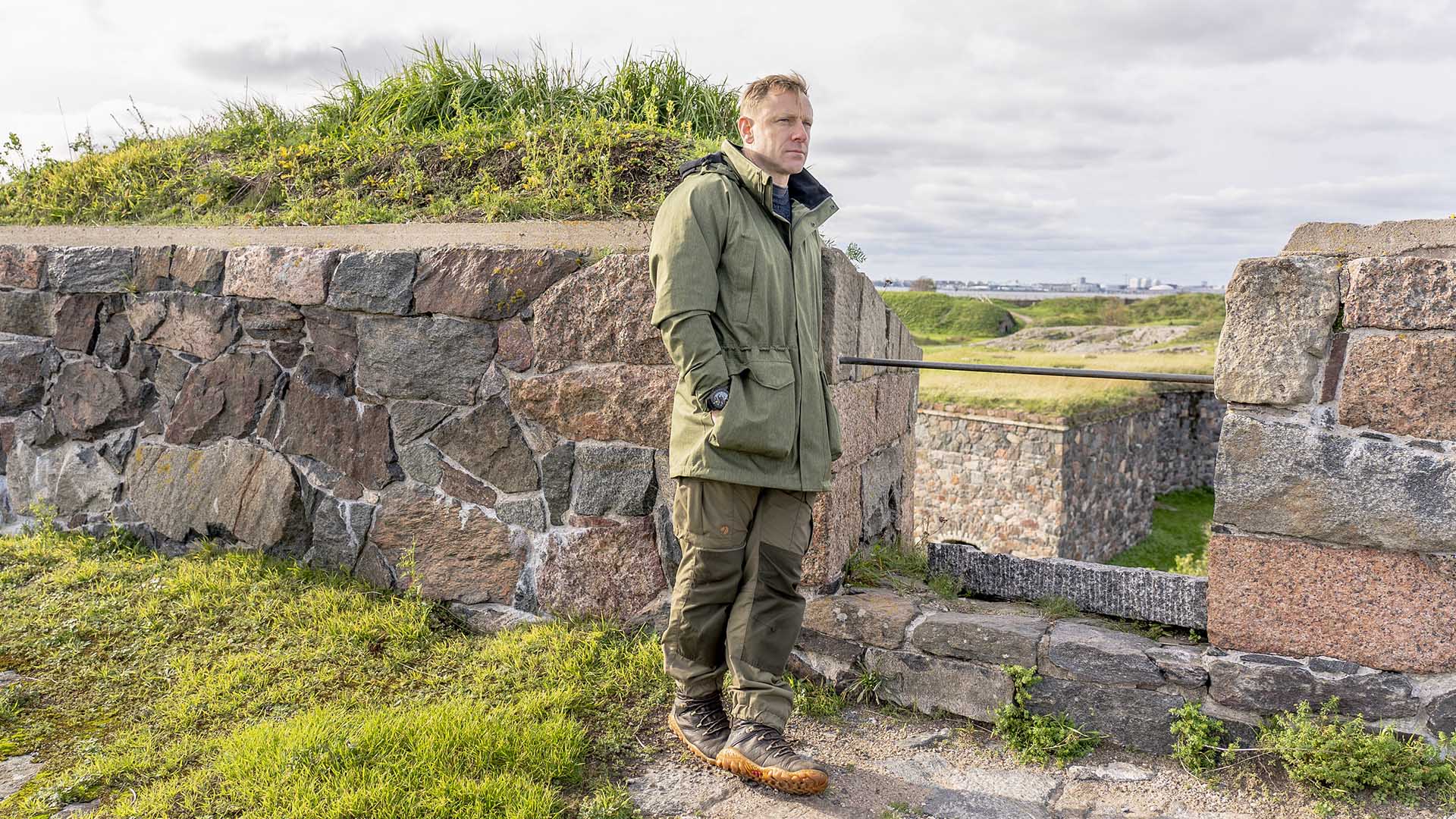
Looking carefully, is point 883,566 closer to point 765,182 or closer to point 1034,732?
point 1034,732

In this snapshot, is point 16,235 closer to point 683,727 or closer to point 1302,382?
point 683,727

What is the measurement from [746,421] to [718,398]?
0.09 meters

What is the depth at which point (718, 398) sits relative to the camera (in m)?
2.48

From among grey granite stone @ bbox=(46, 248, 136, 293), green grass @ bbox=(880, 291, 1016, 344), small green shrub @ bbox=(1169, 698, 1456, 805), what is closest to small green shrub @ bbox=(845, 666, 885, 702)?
small green shrub @ bbox=(1169, 698, 1456, 805)

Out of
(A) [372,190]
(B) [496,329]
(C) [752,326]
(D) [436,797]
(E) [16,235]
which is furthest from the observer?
(E) [16,235]

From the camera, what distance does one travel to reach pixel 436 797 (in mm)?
2396

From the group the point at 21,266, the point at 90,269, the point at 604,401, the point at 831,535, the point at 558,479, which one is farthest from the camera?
the point at 21,266

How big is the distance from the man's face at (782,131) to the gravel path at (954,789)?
5.63 ft

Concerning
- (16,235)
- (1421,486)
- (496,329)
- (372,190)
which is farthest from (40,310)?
(1421,486)

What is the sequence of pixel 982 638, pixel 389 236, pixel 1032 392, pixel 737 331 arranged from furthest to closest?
1. pixel 1032 392
2. pixel 389 236
3. pixel 982 638
4. pixel 737 331

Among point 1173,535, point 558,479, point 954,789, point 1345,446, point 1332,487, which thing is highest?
point 1345,446

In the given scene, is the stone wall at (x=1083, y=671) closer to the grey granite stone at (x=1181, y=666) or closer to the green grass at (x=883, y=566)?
the grey granite stone at (x=1181, y=666)

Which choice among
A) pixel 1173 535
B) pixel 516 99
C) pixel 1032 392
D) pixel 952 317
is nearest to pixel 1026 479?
pixel 1032 392

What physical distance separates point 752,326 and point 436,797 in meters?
1.45
